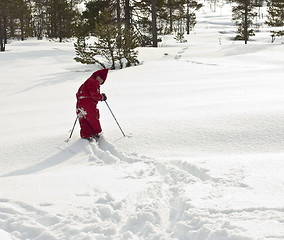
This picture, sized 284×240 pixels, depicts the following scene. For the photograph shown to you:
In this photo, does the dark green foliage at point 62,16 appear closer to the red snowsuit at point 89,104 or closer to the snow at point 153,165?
the snow at point 153,165

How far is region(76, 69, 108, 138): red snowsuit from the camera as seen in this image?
5.05m

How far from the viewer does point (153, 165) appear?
3.90 meters

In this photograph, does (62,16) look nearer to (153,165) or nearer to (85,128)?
(85,128)

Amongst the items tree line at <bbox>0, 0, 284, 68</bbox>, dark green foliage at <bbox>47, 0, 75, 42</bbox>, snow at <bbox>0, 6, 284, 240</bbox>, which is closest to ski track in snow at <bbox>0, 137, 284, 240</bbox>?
snow at <bbox>0, 6, 284, 240</bbox>

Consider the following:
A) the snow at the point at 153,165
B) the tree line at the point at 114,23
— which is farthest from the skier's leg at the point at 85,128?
the tree line at the point at 114,23

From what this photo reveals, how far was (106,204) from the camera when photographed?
2.87 m

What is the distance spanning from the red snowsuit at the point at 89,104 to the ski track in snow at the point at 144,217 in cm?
211

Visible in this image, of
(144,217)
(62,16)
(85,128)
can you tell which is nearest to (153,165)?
(144,217)

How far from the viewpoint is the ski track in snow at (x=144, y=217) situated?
94.7 inches

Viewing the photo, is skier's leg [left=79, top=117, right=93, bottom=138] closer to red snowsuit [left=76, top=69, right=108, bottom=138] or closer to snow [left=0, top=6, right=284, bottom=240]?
red snowsuit [left=76, top=69, right=108, bottom=138]

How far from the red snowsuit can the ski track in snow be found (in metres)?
2.11

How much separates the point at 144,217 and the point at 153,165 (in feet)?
4.21

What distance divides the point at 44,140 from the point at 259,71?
755 cm

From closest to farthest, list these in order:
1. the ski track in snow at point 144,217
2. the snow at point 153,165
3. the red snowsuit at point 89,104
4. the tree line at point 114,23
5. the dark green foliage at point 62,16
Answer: the ski track in snow at point 144,217 < the snow at point 153,165 < the red snowsuit at point 89,104 < the tree line at point 114,23 < the dark green foliage at point 62,16
